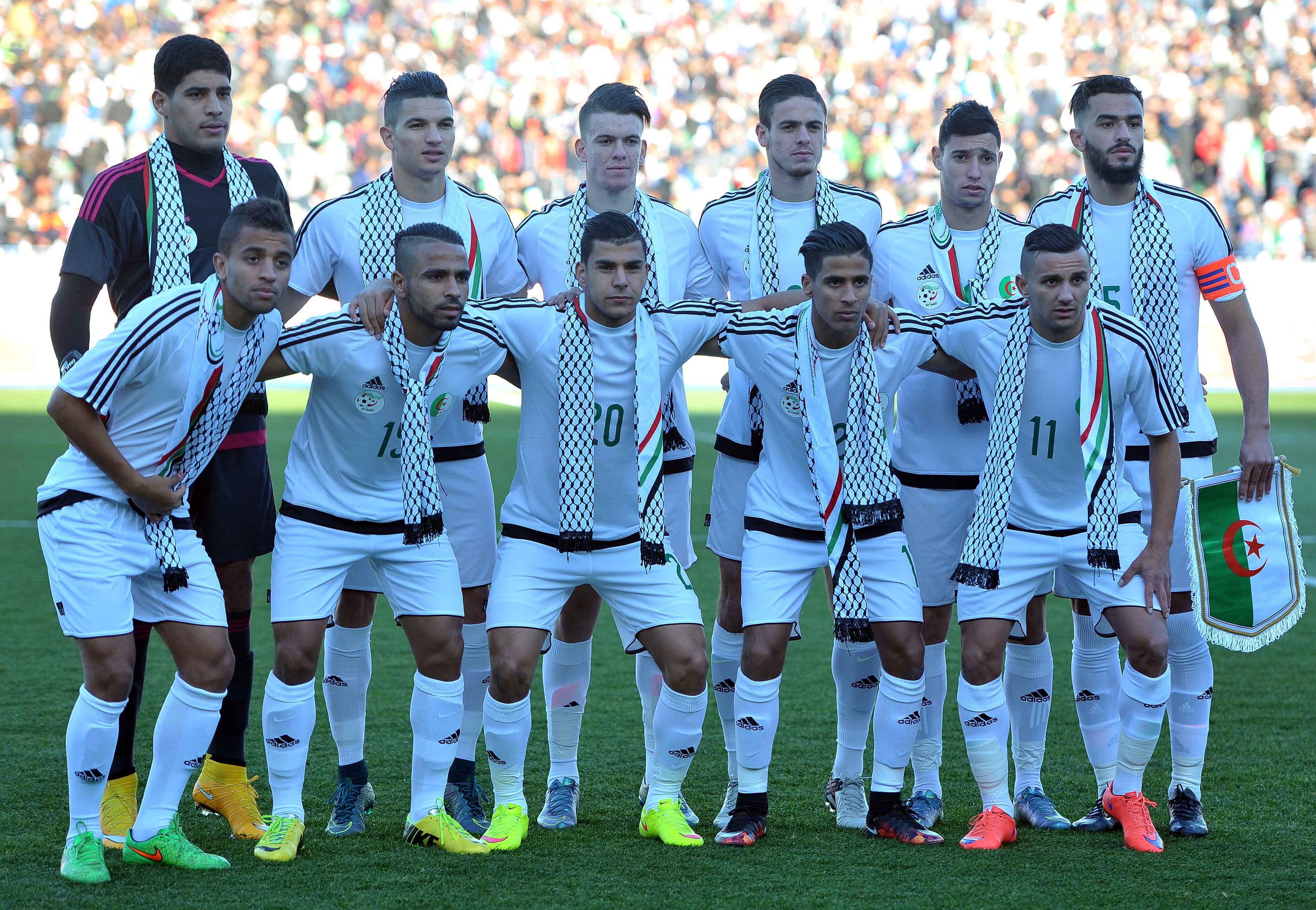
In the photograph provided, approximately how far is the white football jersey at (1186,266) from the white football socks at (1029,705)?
0.75 metres

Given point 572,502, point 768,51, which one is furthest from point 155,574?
point 768,51

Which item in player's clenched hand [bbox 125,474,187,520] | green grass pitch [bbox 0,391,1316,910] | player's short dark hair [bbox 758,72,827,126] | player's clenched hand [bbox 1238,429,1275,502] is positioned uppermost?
player's short dark hair [bbox 758,72,827,126]

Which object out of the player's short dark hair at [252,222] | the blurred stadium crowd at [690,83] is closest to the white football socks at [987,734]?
the player's short dark hair at [252,222]

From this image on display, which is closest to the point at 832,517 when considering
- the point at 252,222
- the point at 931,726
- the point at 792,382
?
the point at 792,382

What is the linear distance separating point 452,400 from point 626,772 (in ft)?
5.24

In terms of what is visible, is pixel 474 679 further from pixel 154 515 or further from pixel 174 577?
pixel 154 515

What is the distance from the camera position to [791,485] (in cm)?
462

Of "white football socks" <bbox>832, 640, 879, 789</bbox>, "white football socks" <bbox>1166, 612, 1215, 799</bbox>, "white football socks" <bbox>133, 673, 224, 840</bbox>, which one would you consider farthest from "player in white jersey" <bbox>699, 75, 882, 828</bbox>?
"white football socks" <bbox>133, 673, 224, 840</bbox>

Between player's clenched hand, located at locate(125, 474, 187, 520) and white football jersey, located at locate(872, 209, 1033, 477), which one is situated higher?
white football jersey, located at locate(872, 209, 1033, 477)

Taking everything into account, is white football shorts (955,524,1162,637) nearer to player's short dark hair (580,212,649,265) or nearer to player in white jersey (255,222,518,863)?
player's short dark hair (580,212,649,265)

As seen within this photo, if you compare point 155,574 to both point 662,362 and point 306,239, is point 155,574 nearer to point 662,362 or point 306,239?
point 306,239

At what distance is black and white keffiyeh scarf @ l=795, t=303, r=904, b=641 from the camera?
4488 mm

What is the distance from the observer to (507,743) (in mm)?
4477

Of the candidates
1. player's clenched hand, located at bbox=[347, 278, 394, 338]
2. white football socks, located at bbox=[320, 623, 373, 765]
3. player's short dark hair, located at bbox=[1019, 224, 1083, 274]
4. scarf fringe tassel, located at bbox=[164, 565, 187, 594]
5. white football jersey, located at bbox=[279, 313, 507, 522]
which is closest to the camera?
scarf fringe tassel, located at bbox=[164, 565, 187, 594]
